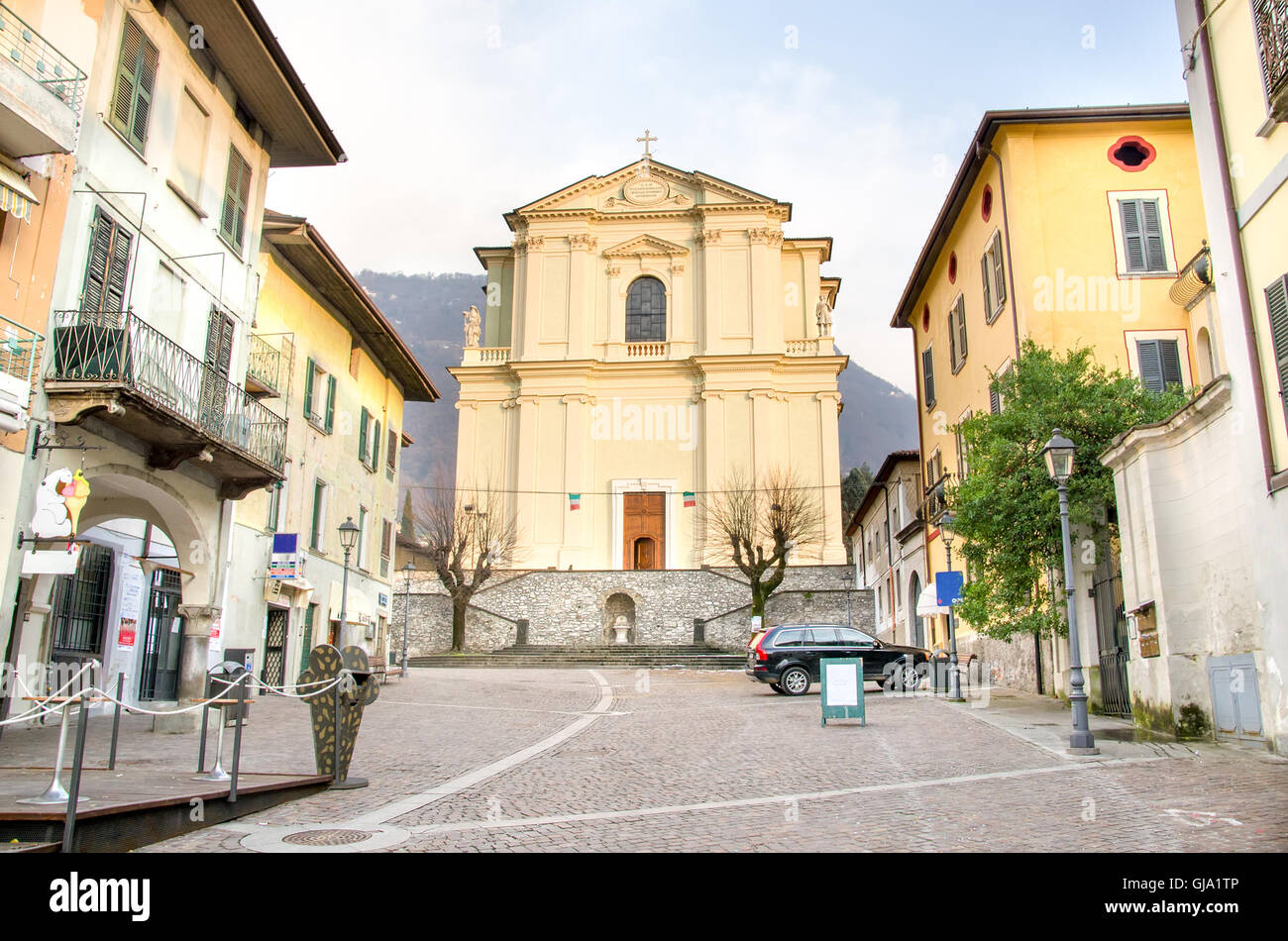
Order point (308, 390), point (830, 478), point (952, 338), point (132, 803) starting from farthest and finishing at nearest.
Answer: point (830, 478) → point (952, 338) → point (308, 390) → point (132, 803)

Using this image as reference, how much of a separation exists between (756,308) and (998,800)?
39.9 metres

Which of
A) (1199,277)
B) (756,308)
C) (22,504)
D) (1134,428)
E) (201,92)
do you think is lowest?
(22,504)

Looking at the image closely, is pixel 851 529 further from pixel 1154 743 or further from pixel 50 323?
pixel 50 323

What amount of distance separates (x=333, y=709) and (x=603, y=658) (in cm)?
2606

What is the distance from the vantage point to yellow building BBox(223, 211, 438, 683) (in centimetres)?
2097

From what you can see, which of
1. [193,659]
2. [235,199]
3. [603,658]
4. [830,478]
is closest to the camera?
[193,659]

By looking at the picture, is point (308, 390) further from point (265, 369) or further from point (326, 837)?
point (326, 837)

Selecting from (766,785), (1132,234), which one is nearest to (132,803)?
(766,785)

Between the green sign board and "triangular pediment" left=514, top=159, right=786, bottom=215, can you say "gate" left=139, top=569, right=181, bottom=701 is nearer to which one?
the green sign board

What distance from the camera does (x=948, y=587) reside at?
20.6m

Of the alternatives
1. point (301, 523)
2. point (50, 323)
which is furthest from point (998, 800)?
point (301, 523)

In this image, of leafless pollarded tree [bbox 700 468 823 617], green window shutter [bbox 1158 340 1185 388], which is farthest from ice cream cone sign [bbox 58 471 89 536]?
leafless pollarded tree [bbox 700 468 823 617]

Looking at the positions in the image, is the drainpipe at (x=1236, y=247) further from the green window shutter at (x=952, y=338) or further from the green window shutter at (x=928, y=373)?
the green window shutter at (x=928, y=373)
